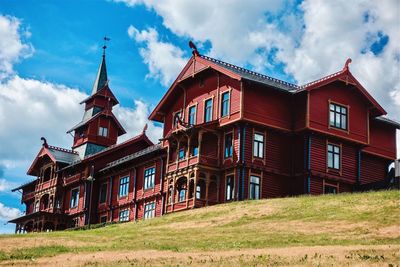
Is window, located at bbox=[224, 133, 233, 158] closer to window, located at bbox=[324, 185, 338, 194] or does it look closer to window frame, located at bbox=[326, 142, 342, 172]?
window frame, located at bbox=[326, 142, 342, 172]

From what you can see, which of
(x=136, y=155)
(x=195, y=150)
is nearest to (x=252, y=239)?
(x=195, y=150)

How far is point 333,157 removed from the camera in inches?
2060

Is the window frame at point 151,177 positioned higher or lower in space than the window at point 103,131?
lower

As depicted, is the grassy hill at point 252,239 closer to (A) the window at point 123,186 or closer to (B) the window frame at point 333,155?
(B) the window frame at point 333,155

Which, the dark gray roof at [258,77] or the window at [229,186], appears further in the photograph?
the dark gray roof at [258,77]

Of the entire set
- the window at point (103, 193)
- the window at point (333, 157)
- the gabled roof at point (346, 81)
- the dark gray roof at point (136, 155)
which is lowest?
the window at point (103, 193)

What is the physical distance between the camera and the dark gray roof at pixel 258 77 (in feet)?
170

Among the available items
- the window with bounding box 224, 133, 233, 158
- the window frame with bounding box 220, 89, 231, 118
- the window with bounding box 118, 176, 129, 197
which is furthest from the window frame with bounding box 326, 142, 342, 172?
the window with bounding box 118, 176, 129, 197

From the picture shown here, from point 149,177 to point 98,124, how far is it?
66.3 ft

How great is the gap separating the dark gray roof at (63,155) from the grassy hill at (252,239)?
3362 centimetres

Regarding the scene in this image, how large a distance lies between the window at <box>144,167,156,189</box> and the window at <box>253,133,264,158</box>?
1289 centimetres

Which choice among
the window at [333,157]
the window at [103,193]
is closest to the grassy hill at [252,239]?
the window at [333,157]

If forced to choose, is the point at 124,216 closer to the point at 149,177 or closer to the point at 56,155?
the point at 149,177

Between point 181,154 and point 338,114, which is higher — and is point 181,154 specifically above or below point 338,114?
below
